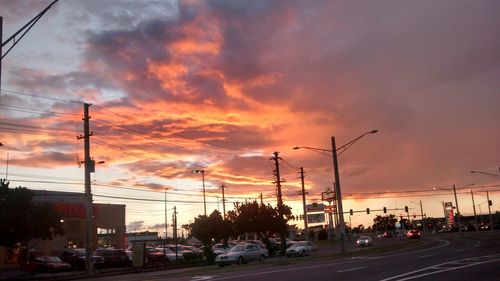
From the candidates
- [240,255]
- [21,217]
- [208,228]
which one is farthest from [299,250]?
[21,217]

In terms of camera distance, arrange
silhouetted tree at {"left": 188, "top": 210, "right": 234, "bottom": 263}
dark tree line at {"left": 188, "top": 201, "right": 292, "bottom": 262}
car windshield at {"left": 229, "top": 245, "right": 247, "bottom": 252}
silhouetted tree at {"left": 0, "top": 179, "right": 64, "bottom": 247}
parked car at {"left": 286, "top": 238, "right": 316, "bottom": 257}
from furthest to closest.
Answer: dark tree line at {"left": 188, "top": 201, "right": 292, "bottom": 262} < parked car at {"left": 286, "top": 238, "right": 316, "bottom": 257} < silhouetted tree at {"left": 188, "top": 210, "right": 234, "bottom": 263} < car windshield at {"left": 229, "top": 245, "right": 247, "bottom": 252} < silhouetted tree at {"left": 0, "top": 179, "right": 64, "bottom": 247}

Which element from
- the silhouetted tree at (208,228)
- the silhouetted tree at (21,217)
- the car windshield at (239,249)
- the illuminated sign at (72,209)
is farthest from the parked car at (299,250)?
the illuminated sign at (72,209)

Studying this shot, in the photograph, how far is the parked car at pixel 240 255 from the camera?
40.7m

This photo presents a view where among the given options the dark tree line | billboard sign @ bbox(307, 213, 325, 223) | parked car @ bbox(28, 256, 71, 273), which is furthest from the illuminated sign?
billboard sign @ bbox(307, 213, 325, 223)

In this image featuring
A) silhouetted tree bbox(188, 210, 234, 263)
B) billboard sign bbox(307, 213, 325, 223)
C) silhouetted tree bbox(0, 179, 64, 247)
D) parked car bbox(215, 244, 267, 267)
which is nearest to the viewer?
silhouetted tree bbox(0, 179, 64, 247)

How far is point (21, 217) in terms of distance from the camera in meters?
39.3

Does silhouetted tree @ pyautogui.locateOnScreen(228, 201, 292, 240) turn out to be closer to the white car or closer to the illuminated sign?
the white car

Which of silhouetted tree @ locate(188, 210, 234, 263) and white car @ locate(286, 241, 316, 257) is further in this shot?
white car @ locate(286, 241, 316, 257)

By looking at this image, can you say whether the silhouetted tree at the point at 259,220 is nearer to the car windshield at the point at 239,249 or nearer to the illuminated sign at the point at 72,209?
the car windshield at the point at 239,249

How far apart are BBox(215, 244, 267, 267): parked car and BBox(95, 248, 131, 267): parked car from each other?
1111 centimetres

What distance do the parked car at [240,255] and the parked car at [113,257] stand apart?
11.1 meters

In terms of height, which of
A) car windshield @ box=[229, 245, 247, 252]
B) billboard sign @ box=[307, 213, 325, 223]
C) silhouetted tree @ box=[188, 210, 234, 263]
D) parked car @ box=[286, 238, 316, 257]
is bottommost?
parked car @ box=[286, 238, 316, 257]

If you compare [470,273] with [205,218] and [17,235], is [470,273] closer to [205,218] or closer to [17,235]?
[17,235]

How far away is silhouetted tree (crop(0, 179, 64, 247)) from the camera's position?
38.8 m
